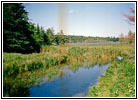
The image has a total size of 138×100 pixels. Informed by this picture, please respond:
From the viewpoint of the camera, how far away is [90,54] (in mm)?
9078

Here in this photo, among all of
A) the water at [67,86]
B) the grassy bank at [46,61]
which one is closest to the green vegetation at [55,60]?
the grassy bank at [46,61]

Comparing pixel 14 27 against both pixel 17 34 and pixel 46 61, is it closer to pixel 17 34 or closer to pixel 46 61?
pixel 17 34

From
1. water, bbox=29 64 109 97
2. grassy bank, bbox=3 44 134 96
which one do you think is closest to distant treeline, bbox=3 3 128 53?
grassy bank, bbox=3 44 134 96

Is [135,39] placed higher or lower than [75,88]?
higher

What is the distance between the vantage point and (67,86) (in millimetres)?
5094

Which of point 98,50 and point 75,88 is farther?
point 98,50

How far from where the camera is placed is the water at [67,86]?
4.48 meters

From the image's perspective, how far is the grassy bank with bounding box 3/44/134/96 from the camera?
4922mm

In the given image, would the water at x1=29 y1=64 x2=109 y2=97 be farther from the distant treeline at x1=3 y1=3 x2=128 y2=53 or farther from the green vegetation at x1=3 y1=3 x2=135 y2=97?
the distant treeline at x1=3 y1=3 x2=128 y2=53

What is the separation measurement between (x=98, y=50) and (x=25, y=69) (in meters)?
4.04

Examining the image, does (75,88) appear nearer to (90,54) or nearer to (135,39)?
(135,39)

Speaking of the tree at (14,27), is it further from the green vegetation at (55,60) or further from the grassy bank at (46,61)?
the grassy bank at (46,61)

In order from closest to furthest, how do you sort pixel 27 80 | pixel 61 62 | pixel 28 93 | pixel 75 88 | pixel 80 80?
pixel 28 93
pixel 75 88
pixel 27 80
pixel 80 80
pixel 61 62

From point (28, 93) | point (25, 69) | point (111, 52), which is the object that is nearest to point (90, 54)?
point (111, 52)
